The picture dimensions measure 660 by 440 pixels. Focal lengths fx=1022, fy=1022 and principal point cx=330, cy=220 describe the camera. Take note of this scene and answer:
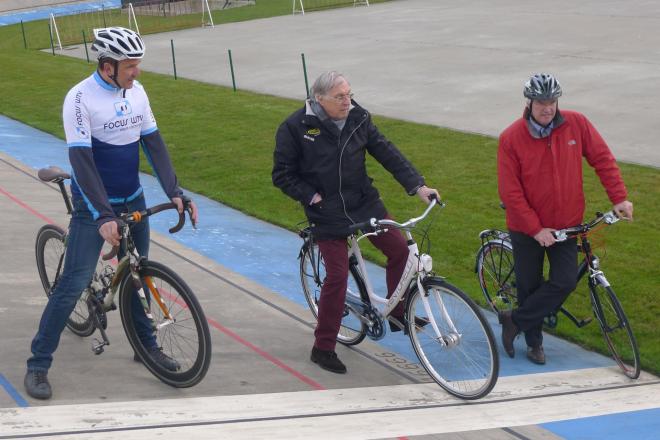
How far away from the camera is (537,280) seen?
21.4 ft

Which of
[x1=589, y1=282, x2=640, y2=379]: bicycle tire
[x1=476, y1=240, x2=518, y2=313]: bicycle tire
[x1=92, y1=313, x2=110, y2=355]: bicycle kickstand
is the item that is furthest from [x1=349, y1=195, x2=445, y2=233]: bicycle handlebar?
[x1=92, y1=313, x2=110, y2=355]: bicycle kickstand

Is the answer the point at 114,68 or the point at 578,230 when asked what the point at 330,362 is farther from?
the point at 114,68

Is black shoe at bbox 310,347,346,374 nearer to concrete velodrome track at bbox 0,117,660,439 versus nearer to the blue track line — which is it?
concrete velodrome track at bbox 0,117,660,439

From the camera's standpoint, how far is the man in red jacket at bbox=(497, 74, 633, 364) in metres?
6.11

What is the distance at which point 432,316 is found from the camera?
5.80 m

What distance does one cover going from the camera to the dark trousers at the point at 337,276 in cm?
612

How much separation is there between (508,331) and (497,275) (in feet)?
2.33

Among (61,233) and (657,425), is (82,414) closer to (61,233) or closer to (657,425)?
(61,233)

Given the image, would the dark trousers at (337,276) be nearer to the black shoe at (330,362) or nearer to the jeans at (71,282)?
the black shoe at (330,362)

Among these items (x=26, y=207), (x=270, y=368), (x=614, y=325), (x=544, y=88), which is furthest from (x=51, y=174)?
(x=26, y=207)

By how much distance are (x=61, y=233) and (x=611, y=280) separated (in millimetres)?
4291

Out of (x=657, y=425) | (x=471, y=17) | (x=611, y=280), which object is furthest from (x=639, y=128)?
(x=471, y=17)

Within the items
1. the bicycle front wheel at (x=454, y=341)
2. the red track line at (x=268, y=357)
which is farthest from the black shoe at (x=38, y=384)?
the bicycle front wheel at (x=454, y=341)

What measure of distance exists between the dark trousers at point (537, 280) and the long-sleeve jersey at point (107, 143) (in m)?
2.28
